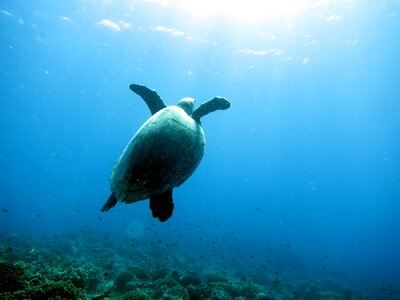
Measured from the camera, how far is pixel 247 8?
23250 mm

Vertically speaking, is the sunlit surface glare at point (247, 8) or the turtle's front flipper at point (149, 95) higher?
the sunlit surface glare at point (247, 8)

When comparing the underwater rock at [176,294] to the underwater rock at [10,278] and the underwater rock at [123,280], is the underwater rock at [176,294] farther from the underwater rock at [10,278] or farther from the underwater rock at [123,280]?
the underwater rock at [10,278]

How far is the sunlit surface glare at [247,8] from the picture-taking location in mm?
22406

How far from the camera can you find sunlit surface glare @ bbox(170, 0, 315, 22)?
2241 cm

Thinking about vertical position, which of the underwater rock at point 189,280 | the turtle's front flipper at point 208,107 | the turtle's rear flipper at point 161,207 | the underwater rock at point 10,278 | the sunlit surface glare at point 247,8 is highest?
the sunlit surface glare at point 247,8

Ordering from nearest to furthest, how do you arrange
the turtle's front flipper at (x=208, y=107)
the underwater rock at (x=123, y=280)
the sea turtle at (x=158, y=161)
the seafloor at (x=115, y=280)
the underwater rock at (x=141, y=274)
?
the sea turtle at (x=158, y=161) → the turtle's front flipper at (x=208, y=107) → the seafloor at (x=115, y=280) → the underwater rock at (x=123, y=280) → the underwater rock at (x=141, y=274)

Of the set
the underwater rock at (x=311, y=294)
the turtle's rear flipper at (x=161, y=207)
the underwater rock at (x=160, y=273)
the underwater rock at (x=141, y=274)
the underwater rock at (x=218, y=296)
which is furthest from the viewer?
the underwater rock at (x=311, y=294)

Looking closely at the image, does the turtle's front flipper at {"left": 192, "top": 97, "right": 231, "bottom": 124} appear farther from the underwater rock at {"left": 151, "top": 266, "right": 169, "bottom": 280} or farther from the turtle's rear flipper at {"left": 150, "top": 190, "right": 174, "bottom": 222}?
the underwater rock at {"left": 151, "top": 266, "right": 169, "bottom": 280}

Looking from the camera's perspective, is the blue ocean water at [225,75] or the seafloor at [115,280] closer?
the seafloor at [115,280]

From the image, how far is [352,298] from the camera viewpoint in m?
17.2

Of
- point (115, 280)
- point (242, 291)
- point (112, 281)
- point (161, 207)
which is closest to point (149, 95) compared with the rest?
point (161, 207)

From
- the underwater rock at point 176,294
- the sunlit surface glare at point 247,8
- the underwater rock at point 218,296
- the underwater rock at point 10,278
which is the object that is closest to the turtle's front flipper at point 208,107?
the underwater rock at point 10,278

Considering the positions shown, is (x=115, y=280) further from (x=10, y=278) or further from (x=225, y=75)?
(x=225, y=75)

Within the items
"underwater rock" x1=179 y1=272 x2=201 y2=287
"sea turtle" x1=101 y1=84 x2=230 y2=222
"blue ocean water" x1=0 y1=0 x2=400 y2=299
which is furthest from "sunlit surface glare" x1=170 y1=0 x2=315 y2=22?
"sea turtle" x1=101 y1=84 x2=230 y2=222
